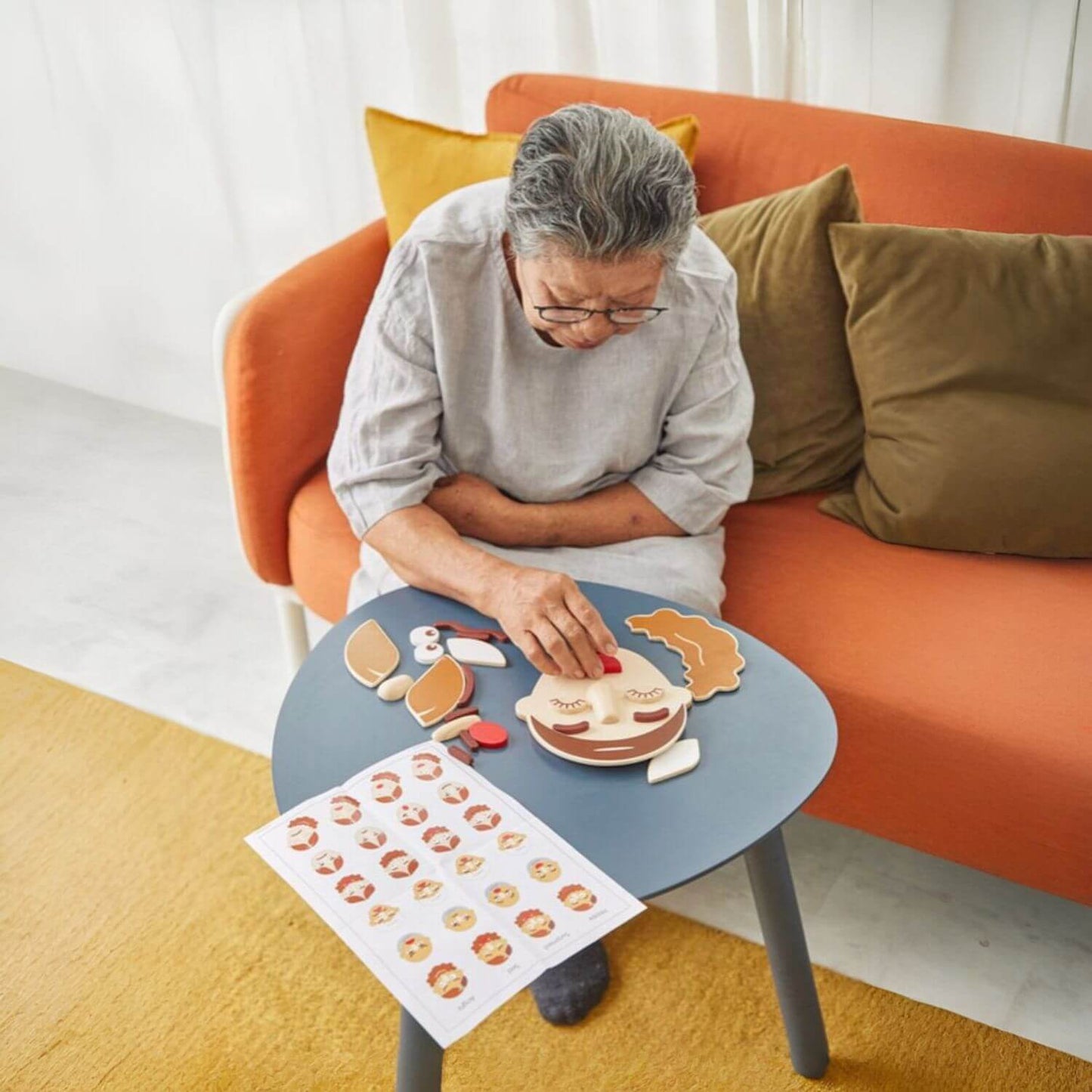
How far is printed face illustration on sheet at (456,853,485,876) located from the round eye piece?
24 cm

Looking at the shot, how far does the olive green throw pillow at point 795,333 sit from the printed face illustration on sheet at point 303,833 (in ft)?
3.13

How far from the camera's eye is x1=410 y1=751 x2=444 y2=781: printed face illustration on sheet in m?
1.19

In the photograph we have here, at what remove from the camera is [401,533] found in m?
1.52

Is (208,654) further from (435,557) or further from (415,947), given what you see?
(415,947)

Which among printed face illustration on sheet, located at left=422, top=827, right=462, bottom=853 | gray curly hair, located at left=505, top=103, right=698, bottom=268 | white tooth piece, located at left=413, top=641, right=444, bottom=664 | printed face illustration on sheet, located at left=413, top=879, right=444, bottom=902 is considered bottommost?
printed face illustration on sheet, located at left=413, top=879, right=444, bottom=902

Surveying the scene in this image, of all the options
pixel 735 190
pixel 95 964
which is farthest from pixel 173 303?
pixel 95 964

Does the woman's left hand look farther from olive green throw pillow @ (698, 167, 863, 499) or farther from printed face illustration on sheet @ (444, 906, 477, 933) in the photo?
printed face illustration on sheet @ (444, 906, 477, 933)

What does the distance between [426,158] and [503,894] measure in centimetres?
125

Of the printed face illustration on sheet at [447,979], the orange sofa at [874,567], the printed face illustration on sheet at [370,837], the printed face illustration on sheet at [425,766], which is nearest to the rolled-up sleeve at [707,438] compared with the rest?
the orange sofa at [874,567]

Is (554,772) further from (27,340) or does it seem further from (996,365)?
(27,340)

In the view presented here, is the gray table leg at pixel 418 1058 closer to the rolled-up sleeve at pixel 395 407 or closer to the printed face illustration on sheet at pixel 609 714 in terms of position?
the printed face illustration on sheet at pixel 609 714

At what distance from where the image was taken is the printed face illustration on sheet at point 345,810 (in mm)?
1138

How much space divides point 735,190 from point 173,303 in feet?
5.06

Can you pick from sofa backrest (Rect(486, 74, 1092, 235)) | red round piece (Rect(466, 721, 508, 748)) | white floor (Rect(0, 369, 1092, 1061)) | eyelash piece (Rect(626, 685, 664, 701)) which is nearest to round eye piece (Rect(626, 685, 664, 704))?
eyelash piece (Rect(626, 685, 664, 701))
